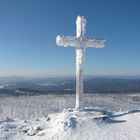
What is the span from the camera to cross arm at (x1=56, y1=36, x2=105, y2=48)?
26073 millimetres

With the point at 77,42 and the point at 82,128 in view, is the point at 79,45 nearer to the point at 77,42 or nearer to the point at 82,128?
the point at 77,42

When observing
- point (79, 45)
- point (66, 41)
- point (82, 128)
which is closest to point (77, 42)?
point (79, 45)

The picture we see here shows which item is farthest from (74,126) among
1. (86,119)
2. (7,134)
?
(7,134)

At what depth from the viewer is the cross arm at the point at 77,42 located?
26073mm

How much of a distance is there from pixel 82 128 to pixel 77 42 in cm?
787

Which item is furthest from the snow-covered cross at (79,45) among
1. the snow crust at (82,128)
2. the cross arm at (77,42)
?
the snow crust at (82,128)

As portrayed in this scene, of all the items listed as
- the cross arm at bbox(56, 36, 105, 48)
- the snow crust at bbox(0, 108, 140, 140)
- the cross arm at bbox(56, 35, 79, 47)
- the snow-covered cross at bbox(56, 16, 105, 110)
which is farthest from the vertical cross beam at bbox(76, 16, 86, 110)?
the snow crust at bbox(0, 108, 140, 140)

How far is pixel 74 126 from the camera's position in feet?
74.2

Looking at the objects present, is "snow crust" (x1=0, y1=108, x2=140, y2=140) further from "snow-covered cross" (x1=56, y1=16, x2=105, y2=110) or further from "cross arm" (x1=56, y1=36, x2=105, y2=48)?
"cross arm" (x1=56, y1=36, x2=105, y2=48)

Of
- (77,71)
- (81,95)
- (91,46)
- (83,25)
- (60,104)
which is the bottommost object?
(60,104)

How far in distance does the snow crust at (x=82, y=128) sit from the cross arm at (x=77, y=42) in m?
5.93

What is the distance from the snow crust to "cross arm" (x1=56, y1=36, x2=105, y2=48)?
593 cm

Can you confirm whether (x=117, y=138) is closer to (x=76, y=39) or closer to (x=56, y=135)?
(x=56, y=135)

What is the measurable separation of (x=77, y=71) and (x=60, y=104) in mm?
141055
